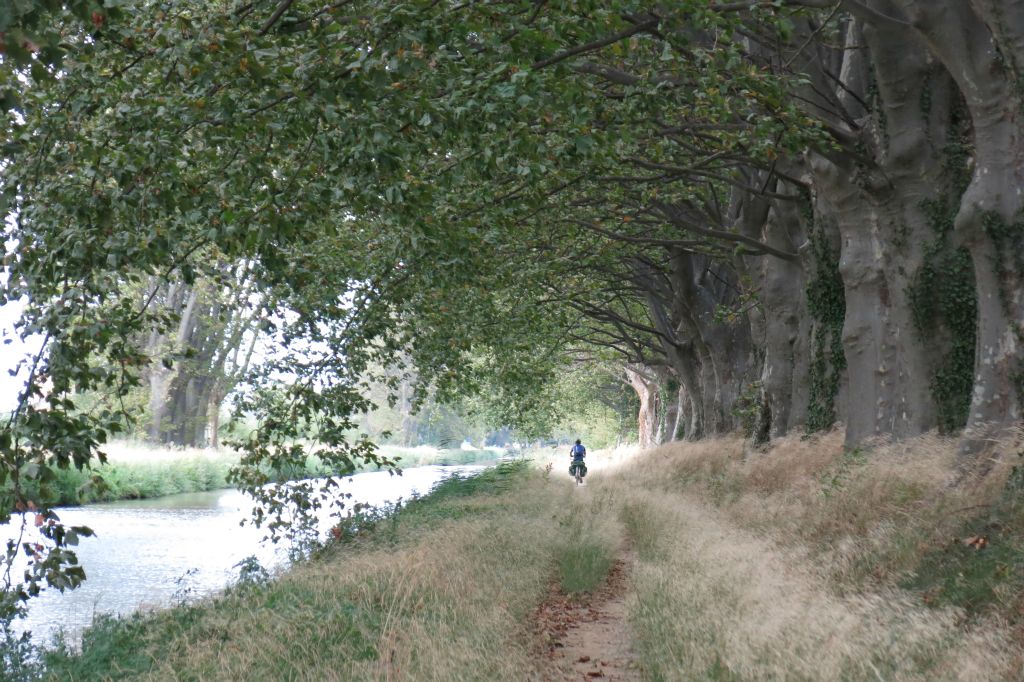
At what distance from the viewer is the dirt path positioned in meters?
7.63

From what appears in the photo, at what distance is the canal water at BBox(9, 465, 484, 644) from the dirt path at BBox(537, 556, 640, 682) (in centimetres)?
467

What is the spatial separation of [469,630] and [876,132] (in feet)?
29.8

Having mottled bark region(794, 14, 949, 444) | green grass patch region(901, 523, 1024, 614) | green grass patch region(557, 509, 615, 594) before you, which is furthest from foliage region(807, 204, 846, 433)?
green grass patch region(901, 523, 1024, 614)

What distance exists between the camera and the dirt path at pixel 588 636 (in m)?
7.63

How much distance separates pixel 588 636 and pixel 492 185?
A: 666 cm

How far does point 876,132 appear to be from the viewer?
1273 centimetres

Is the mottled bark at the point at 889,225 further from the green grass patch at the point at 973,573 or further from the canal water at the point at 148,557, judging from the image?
the canal water at the point at 148,557

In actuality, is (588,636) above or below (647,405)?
below

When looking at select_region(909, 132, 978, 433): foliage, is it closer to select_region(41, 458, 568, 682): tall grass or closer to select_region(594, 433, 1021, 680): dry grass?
select_region(594, 433, 1021, 680): dry grass

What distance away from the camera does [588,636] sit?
8906 millimetres

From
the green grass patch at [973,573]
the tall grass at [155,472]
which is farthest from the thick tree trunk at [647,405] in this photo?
the green grass patch at [973,573]

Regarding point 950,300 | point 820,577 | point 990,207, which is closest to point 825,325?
point 950,300

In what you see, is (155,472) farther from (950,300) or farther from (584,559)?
(950,300)

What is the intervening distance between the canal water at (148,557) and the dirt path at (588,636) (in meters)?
4.67
